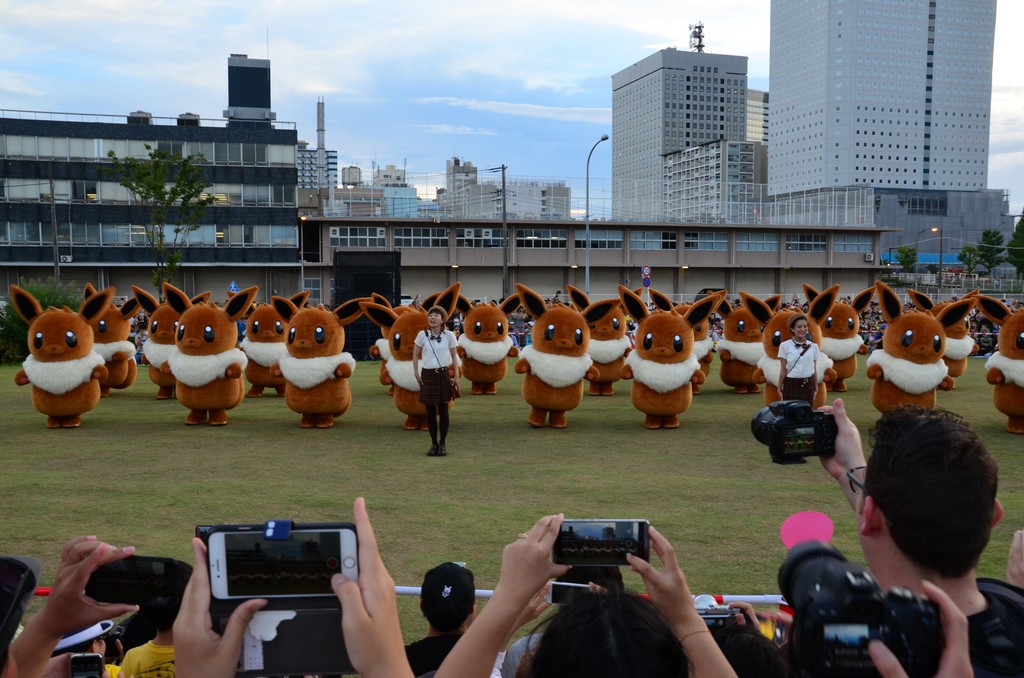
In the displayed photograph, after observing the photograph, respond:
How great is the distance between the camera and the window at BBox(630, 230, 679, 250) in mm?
43656

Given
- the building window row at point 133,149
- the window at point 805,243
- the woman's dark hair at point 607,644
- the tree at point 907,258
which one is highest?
the building window row at point 133,149

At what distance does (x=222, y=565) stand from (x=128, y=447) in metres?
8.80

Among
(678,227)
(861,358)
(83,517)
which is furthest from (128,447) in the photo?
(678,227)

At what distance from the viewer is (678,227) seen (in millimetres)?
43656

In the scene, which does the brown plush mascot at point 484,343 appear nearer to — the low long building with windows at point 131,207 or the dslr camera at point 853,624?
the dslr camera at point 853,624

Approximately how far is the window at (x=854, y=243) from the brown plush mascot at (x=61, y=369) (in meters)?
42.6

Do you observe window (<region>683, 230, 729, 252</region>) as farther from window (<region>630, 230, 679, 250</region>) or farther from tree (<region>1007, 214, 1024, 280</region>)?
tree (<region>1007, 214, 1024, 280</region>)

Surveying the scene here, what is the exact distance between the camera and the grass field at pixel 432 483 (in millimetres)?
5633

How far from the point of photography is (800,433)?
2268 millimetres

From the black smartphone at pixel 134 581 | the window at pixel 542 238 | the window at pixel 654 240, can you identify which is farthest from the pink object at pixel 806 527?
the window at pixel 654 240

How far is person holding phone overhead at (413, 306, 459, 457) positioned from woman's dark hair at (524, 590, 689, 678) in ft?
24.5

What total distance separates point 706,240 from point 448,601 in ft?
142

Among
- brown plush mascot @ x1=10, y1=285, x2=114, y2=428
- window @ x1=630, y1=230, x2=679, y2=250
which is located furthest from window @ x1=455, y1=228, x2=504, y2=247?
brown plush mascot @ x1=10, y1=285, x2=114, y2=428

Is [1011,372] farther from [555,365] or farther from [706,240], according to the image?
[706,240]
